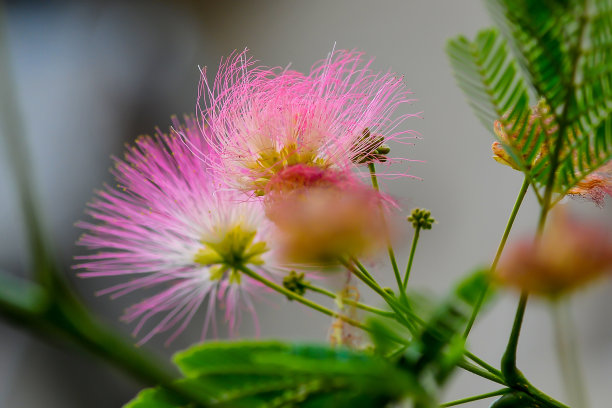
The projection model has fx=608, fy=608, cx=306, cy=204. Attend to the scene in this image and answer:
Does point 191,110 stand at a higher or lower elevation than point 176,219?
higher

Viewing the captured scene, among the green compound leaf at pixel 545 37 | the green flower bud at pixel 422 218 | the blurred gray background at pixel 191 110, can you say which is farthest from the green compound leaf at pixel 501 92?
the blurred gray background at pixel 191 110

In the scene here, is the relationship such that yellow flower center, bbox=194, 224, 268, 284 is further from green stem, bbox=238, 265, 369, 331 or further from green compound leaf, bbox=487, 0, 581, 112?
green compound leaf, bbox=487, 0, 581, 112

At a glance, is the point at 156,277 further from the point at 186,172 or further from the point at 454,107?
the point at 454,107

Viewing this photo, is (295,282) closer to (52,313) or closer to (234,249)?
(234,249)

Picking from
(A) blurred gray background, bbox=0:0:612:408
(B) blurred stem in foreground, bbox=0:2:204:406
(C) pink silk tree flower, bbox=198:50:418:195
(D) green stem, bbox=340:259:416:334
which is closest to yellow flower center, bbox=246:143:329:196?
(C) pink silk tree flower, bbox=198:50:418:195

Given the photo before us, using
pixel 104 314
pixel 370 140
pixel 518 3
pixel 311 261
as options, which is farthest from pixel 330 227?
pixel 104 314

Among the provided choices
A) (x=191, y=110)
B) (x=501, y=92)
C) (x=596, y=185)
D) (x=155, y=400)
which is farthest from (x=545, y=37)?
(x=191, y=110)
